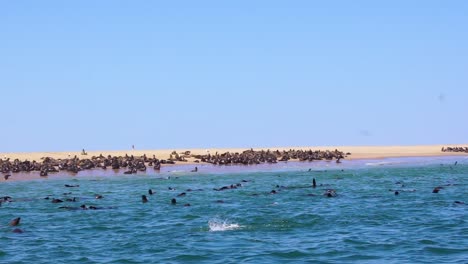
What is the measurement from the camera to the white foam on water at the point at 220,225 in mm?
26300

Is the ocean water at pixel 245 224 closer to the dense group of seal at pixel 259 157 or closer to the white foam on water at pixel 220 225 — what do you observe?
the white foam on water at pixel 220 225

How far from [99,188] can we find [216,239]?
81.0 ft

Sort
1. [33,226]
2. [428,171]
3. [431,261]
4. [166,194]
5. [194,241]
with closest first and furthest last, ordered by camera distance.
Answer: [431,261] < [194,241] < [33,226] < [166,194] < [428,171]

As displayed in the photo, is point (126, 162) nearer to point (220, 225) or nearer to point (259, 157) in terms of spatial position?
point (259, 157)

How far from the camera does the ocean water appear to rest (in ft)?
70.3

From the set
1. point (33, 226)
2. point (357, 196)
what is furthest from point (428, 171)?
point (33, 226)

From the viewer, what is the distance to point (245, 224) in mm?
27562

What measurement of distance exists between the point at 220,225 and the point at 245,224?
101 centimetres

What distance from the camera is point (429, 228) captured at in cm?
2588

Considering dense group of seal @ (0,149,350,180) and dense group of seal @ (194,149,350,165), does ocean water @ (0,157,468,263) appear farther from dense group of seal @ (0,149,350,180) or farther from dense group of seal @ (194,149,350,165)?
dense group of seal @ (194,149,350,165)

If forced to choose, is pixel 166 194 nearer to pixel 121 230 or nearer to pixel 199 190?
pixel 199 190

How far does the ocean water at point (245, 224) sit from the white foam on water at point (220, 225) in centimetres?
4

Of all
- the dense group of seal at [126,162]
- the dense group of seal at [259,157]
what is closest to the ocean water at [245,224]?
the dense group of seal at [126,162]

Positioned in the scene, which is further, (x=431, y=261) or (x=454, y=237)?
(x=454, y=237)
